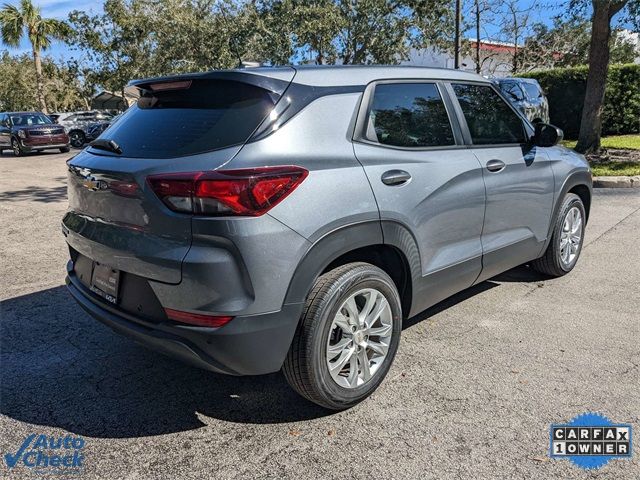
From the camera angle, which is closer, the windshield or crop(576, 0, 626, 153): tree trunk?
crop(576, 0, 626, 153): tree trunk

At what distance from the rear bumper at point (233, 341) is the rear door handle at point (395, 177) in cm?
89

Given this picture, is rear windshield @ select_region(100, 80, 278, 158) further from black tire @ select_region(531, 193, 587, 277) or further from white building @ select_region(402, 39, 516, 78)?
white building @ select_region(402, 39, 516, 78)

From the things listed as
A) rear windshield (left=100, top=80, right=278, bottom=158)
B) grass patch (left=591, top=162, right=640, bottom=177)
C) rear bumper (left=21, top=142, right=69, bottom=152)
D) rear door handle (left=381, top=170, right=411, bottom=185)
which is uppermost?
rear windshield (left=100, top=80, right=278, bottom=158)

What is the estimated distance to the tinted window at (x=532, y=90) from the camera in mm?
13437

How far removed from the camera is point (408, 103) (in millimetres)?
3332

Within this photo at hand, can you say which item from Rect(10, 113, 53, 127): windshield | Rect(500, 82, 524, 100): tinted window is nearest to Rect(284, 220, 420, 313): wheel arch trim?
Rect(500, 82, 524, 100): tinted window

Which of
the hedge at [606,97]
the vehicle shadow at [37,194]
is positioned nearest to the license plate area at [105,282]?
the vehicle shadow at [37,194]

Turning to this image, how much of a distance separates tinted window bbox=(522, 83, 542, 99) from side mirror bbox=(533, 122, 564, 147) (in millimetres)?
10009

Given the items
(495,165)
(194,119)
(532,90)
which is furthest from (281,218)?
(532,90)

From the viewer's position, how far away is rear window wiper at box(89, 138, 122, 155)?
9.64 ft

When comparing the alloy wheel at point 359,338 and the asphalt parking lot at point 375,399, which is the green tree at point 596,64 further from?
the alloy wheel at point 359,338

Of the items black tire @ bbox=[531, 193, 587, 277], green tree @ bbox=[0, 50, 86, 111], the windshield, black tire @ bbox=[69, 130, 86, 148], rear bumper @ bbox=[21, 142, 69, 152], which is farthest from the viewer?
green tree @ bbox=[0, 50, 86, 111]

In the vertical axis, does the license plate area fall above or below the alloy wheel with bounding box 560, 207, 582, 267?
above

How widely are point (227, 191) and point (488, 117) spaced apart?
7.99 ft
